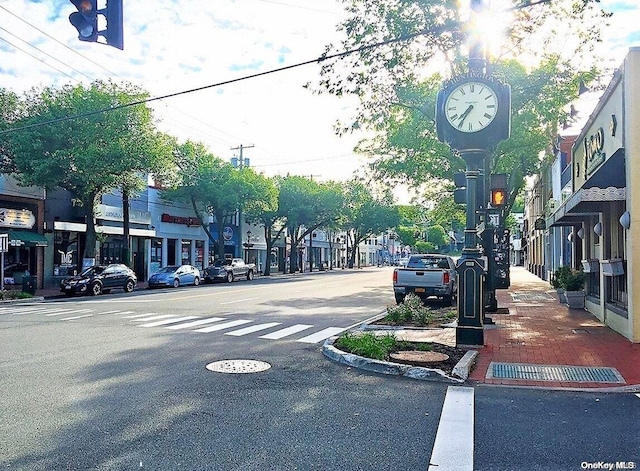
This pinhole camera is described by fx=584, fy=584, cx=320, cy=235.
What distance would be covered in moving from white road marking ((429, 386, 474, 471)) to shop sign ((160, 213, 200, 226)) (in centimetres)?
3768

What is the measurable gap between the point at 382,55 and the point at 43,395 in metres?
16.7

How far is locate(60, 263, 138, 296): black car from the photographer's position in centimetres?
2672

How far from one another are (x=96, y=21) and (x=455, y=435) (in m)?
7.84

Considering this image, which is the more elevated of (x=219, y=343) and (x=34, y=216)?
(x=34, y=216)

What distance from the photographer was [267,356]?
9695mm

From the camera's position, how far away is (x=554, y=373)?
8203 mm

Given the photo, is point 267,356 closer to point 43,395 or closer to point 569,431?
point 43,395

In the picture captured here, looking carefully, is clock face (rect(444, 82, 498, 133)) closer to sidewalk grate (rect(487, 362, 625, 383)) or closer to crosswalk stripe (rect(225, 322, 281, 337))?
sidewalk grate (rect(487, 362, 625, 383))

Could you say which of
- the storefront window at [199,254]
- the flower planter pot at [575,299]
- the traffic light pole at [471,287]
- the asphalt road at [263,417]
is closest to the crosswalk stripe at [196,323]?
the asphalt road at [263,417]

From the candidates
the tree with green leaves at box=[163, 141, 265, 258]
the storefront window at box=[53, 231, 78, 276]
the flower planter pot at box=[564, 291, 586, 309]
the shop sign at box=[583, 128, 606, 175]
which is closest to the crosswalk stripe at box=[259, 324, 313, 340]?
the shop sign at box=[583, 128, 606, 175]

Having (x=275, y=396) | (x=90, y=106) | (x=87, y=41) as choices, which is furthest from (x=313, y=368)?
→ (x=90, y=106)

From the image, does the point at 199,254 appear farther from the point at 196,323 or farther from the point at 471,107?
the point at 471,107

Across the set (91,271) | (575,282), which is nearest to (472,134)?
(575,282)

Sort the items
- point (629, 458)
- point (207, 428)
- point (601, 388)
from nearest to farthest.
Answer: point (629, 458) → point (207, 428) → point (601, 388)
